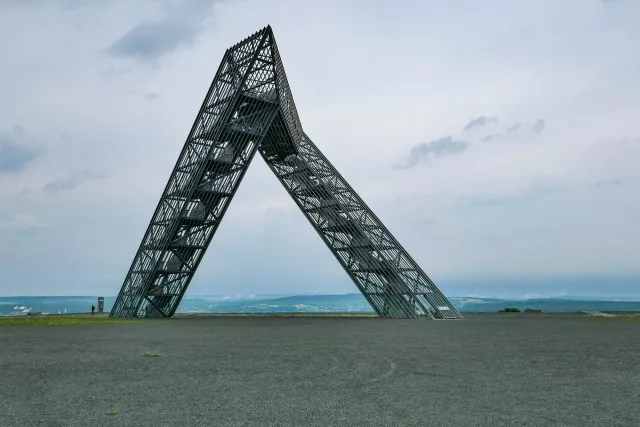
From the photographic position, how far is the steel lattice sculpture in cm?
3947

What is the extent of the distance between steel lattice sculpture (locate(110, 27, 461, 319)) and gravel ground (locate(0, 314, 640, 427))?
69.0ft

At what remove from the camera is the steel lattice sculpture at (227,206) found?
39.5 m

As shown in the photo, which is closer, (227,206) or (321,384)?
(321,384)

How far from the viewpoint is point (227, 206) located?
A: 41.2 m

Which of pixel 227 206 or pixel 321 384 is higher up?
pixel 227 206

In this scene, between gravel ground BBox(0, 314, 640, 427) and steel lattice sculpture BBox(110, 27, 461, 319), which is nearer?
gravel ground BBox(0, 314, 640, 427)

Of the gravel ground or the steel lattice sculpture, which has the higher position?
the steel lattice sculpture

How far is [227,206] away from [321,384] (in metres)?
31.0

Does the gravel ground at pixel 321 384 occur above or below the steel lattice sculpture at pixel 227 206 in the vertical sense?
below

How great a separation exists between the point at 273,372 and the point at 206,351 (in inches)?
196

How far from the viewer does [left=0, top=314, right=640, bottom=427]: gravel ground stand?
8406mm

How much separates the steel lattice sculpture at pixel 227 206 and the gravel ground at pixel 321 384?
21022mm

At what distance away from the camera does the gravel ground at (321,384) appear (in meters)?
8.41

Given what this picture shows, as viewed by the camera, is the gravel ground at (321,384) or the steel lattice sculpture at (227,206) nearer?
the gravel ground at (321,384)
